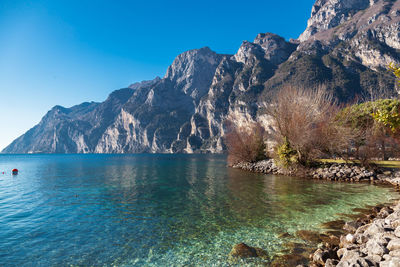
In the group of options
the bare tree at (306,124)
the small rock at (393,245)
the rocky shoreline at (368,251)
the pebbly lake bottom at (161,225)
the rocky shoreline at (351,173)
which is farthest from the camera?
the bare tree at (306,124)

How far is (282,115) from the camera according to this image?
33062 mm

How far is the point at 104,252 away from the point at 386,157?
47552 millimetres

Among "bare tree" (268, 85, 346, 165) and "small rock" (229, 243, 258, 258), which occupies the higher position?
"bare tree" (268, 85, 346, 165)

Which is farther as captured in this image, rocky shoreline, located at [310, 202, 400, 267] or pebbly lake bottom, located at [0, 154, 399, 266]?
pebbly lake bottom, located at [0, 154, 399, 266]

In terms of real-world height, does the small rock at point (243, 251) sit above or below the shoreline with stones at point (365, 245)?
below

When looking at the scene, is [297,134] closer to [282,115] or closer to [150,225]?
[282,115]

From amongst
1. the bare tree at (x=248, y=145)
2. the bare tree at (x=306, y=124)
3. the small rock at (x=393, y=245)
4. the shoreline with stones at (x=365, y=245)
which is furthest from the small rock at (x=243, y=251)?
the bare tree at (x=248, y=145)

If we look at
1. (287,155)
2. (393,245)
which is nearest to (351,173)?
(287,155)

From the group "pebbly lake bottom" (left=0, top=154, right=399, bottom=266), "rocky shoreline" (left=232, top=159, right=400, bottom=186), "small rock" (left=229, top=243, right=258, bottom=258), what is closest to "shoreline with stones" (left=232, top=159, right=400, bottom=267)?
"pebbly lake bottom" (left=0, top=154, right=399, bottom=266)

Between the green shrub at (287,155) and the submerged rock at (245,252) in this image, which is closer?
the submerged rock at (245,252)

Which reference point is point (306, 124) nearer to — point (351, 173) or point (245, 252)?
point (351, 173)

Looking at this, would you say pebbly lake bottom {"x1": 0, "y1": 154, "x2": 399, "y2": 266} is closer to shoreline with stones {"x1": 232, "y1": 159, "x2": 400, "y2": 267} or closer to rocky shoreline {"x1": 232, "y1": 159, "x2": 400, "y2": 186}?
shoreline with stones {"x1": 232, "y1": 159, "x2": 400, "y2": 267}

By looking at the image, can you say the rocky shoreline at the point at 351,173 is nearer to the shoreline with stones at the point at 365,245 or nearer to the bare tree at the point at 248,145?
the bare tree at the point at 248,145

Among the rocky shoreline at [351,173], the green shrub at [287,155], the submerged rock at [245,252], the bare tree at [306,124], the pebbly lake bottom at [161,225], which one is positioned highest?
the bare tree at [306,124]
